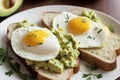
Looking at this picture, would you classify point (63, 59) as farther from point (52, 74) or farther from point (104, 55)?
point (104, 55)

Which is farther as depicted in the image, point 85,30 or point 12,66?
point 85,30

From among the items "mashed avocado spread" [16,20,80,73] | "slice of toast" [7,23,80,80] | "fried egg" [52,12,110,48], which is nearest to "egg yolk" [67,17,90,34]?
"fried egg" [52,12,110,48]

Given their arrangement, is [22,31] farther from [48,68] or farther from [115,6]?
[115,6]

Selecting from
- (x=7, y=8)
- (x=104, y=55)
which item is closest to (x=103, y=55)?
(x=104, y=55)

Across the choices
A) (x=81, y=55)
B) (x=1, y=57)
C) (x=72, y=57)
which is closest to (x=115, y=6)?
(x=81, y=55)

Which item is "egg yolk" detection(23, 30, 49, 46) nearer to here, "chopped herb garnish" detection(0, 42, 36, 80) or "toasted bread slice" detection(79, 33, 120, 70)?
"chopped herb garnish" detection(0, 42, 36, 80)

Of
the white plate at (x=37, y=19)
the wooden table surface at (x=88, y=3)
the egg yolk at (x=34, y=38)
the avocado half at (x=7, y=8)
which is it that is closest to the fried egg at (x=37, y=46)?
the egg yolk at (x=34, y=38)

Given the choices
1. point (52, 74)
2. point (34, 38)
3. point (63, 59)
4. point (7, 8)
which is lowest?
point (52, 74)
